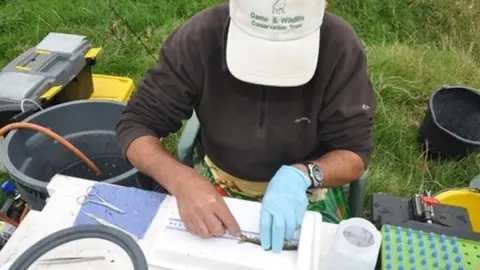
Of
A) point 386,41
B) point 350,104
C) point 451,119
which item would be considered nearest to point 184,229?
point 350,104

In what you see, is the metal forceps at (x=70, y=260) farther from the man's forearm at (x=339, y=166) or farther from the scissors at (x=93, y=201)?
the man's forearm at (x=339, y=166)

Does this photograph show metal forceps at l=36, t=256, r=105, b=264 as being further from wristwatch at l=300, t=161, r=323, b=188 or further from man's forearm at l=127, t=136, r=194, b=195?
wristwatch at l=300, t=161, r=323, b=188

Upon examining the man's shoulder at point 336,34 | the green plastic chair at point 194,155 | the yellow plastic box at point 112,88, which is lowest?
the yellow plastic box at point 112,88

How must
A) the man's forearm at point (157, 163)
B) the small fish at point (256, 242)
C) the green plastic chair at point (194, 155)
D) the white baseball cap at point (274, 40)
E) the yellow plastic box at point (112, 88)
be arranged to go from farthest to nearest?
the yellow plastic box at point (112, 88) < the green plastic chair at point (194, 155) < the man's forearm at point (157, 163) < the white baseball cap at point (274, 40) < the small fish at point (256, 242)

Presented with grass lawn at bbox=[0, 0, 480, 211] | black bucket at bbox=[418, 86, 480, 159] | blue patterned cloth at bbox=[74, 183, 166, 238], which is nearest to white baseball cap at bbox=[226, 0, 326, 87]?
blue patterned cloth at bbox=[74, 183, 166, 238]

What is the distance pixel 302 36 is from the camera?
1.38m

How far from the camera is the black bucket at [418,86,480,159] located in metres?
2.67

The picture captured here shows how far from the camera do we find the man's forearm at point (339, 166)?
164 centimetres

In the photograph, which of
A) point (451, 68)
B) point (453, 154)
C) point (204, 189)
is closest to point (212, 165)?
point (204, 189)

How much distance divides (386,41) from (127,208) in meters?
2.47

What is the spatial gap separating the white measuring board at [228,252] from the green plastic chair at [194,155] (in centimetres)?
60

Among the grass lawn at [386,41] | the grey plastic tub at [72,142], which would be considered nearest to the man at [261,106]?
the grey plastic tub at [72,142]

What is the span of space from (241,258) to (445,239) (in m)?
0.43

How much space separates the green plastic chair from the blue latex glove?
1.19 feet
